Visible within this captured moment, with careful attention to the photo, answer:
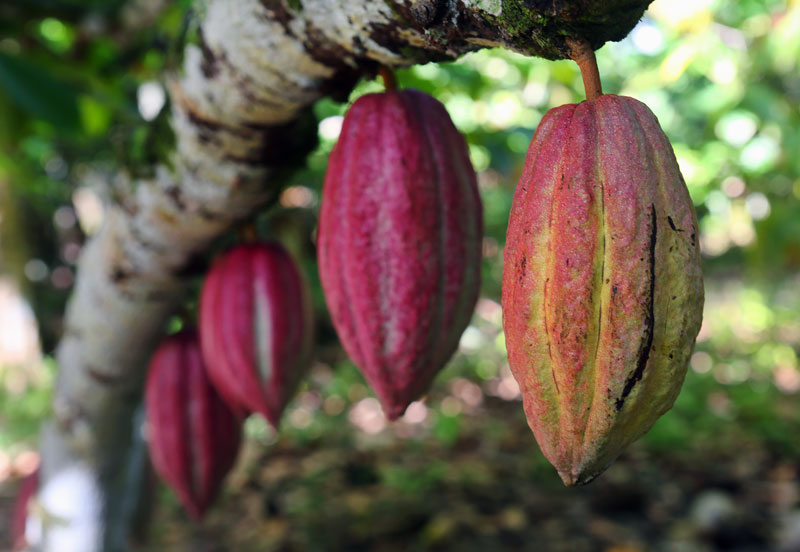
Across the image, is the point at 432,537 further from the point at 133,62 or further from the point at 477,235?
the point at 477,235

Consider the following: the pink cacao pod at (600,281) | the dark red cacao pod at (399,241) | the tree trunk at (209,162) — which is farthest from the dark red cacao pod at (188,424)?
the pink cacao pod at (600,281)

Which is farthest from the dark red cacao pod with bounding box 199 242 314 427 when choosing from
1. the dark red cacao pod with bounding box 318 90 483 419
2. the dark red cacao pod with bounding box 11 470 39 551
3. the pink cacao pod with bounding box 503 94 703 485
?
the dark red cacao pod with bounding box 11 470 39 551

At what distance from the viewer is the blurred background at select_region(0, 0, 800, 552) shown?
1382 millimetres

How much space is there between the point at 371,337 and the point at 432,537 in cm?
173

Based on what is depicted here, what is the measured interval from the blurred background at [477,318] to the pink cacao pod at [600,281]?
45 cm

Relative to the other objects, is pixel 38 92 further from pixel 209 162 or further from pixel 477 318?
pixel 477 318

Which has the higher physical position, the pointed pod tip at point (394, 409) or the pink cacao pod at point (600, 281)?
the pink cacao pod at point (600, 281)

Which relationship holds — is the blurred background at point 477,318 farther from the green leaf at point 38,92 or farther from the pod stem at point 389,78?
the pod stem at point 389,78

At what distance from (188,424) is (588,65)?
723 mm

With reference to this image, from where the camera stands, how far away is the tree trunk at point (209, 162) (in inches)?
15.9

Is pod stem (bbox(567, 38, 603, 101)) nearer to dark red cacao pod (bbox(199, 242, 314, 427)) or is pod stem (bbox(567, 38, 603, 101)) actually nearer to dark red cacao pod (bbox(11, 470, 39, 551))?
dark red cacao pod (bbox(199, 242, 314, 427))

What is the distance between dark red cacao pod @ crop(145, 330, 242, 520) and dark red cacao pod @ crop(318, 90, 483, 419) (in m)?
0.47

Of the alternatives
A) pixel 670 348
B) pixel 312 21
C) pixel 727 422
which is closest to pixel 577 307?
pixel 670 348

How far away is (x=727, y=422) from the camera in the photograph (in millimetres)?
2867
